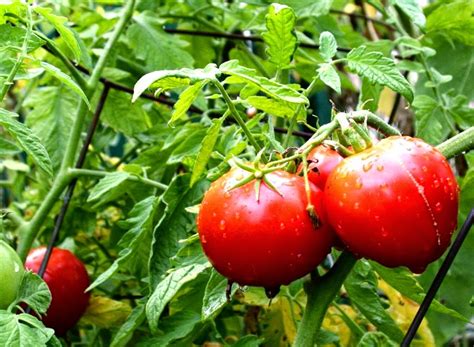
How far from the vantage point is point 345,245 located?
591mm

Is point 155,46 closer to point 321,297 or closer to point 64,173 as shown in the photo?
point 64,173

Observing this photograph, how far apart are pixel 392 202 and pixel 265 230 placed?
0.09m

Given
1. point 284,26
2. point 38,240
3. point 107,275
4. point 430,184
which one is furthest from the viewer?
point 38,240

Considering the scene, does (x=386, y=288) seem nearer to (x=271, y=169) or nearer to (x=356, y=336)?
(x=356, y=336)

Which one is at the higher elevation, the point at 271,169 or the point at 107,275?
the point at 271,169

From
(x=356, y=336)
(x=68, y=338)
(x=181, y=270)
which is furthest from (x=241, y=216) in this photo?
(x=68, y=338)

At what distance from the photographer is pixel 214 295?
0.72 m

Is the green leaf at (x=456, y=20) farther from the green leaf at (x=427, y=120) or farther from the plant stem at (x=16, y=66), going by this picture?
the plant stem at (x=16, y=66)

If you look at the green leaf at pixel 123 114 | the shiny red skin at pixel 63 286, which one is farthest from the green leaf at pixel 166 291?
the green leaf at pixel 123 114

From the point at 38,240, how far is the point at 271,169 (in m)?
0.74

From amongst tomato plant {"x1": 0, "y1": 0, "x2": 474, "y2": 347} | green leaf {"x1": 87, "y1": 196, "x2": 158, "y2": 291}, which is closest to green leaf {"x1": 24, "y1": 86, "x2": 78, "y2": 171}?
tomato plant {"x1": 0, "y1": 0, "x2": 474, "y2": 347}

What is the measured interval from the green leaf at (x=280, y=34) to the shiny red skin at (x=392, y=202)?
0.17 meters

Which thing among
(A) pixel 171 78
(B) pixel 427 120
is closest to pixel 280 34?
(A) pixel 171 78

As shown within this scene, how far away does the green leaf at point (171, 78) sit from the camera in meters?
0.55
